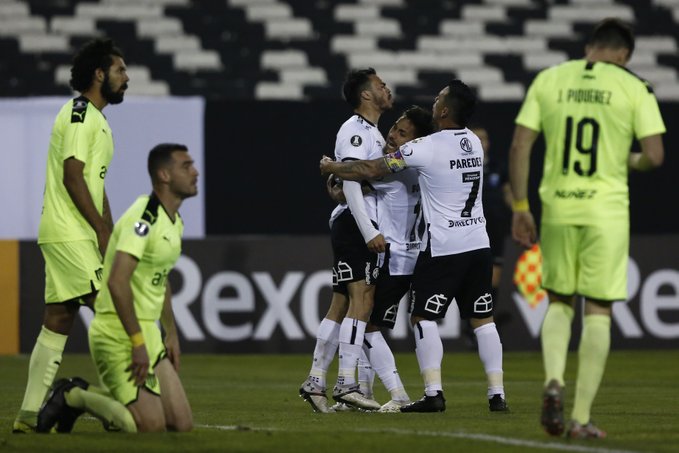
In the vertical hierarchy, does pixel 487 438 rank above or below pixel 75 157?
below

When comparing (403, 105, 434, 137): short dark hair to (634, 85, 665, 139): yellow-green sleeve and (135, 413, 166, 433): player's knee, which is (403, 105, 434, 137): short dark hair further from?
(135, 413, 166, 433): player's knee

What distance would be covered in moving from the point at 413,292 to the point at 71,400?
8.38 feet

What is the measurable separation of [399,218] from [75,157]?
2.49 metres

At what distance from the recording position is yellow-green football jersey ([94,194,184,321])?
23.0ft

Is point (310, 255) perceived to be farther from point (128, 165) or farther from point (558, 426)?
point (558, 426)

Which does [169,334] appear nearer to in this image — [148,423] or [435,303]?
[148,423]

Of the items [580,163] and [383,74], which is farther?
[383,74]

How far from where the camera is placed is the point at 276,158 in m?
16.3

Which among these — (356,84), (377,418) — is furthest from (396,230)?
(377,418)

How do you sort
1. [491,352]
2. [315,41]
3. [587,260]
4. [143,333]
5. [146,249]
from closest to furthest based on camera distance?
[587,260] < [146,249] < [143,333] < [491,352] < [315,41]

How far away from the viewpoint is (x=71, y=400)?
7.32 m

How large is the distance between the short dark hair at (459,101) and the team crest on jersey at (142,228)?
101 inches

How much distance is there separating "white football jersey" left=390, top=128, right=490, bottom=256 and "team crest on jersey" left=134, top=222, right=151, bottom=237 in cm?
226

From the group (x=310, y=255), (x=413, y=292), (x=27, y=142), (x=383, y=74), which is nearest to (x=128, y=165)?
(x=27, y=142)
